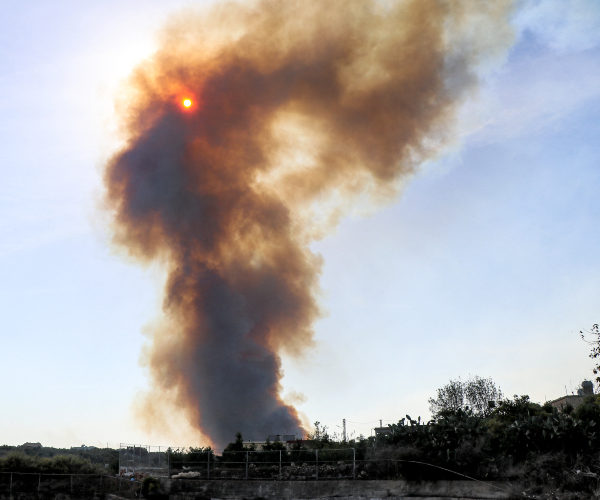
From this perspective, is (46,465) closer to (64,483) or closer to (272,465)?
(64,483)

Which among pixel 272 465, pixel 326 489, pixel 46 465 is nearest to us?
pixel 326 489

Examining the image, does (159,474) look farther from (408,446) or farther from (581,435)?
(581,435)

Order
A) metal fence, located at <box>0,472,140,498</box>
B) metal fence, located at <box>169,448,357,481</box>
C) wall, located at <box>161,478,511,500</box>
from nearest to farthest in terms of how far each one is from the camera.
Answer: wall, located at <box>161,478,511,500</box> → metal fence, located at <box>169,448,357,481</box> → metal fence, located at <box>0,472,140,498</box>

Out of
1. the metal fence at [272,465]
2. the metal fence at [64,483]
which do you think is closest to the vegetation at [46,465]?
the metal fence at [64,483]

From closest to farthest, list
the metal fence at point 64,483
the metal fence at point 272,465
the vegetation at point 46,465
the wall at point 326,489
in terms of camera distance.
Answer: the wall at point 326,489, the metal fence at point 272,465, the metal fence at point 64,483, the vegetation at point 46,465

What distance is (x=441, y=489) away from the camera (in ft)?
76.5

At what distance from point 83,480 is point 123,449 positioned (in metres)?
2.78

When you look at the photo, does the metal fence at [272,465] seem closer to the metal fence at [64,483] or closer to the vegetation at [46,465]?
the metal fence at [64,483]

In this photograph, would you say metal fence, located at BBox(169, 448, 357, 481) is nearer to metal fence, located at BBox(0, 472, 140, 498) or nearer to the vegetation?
metal fence, located at BBox(0, 472, 140, 498)

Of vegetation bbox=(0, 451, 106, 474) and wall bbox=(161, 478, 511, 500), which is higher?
vegetation bbox=(0, 451, 106, 474)

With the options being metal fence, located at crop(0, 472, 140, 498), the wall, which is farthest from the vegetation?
the wall

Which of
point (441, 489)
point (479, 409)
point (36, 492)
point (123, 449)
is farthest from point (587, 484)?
point (479, 409)

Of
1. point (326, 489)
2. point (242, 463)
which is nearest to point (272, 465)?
point (242, 463)

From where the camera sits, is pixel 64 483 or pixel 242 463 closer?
pixel 242 463
